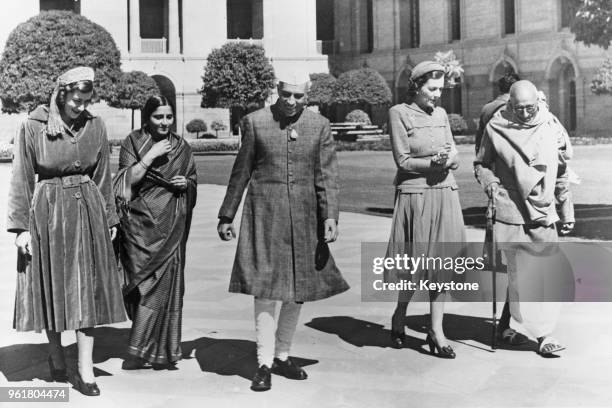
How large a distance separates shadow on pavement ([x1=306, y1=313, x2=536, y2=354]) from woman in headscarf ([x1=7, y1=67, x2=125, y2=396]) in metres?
1.75

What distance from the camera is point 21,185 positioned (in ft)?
13.9

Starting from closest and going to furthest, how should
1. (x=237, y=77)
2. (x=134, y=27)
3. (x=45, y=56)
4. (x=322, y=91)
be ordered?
(x=45, y=56) → (x=237, y=77) → (x=322, y=91) → (x=134, y=27)

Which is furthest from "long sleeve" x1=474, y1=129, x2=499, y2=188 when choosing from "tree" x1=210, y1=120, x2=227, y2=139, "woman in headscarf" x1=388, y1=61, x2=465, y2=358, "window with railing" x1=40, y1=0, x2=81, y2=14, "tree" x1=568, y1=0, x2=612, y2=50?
"tree" x1=210, y1=120, x2=227, y2=139

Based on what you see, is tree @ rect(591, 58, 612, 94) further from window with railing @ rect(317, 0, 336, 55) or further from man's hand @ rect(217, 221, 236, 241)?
man's hand @ rect(217, 221, 236, 241)

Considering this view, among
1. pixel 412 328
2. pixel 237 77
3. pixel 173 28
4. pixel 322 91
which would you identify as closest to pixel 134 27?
pixel 173 28

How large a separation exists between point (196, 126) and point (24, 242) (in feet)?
108

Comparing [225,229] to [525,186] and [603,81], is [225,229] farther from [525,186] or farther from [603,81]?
[603,81]

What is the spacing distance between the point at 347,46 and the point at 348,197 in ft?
102

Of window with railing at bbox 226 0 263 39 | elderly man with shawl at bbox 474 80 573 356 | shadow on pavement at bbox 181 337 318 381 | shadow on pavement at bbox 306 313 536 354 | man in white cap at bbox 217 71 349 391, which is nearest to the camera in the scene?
man in white cap at bbox 217 71 349 391

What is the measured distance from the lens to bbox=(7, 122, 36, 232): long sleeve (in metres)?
4.20

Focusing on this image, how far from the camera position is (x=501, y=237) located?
510 cm

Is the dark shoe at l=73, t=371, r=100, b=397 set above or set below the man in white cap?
below

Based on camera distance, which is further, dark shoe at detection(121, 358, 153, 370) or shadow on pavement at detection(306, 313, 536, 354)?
shadow on pavement at detection(306, 313, 536, 354)

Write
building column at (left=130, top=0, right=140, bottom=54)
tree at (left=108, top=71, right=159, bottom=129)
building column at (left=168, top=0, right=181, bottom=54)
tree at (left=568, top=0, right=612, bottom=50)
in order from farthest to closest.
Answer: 1. building column at (left=168, top=0, right=181, bottom=54)
2. building column at (left=130, top=0, right=140, bottom=54)
3. tree at (left=108, top=71, right=159, bottom=129)
4. tree at (left=568, top=0, right=612, bottom=50)
